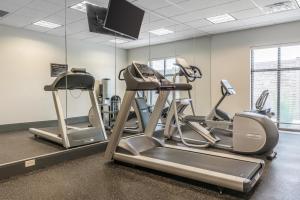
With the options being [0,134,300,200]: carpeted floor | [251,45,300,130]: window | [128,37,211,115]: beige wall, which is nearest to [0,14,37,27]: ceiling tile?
[0,134,300,200]: carpeted floor

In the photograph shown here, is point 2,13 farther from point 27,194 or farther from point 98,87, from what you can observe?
point 27,194

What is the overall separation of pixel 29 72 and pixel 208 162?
312cm

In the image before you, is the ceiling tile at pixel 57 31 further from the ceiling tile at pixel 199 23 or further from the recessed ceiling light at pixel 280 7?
the recessed ceiling light at pixel 280 7

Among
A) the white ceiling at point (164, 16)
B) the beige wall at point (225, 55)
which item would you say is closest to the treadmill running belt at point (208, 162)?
the white ceiling at point (164, 16)

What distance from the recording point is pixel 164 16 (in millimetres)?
5535

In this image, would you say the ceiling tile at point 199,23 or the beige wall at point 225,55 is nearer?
the ceiling tile at point 199,23

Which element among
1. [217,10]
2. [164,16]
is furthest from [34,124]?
[217,10]

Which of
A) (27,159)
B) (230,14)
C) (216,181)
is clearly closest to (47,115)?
(27,159)

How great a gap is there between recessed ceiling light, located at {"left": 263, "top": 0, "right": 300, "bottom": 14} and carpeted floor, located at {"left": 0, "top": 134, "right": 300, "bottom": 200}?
348cm

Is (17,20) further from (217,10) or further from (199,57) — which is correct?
(199,57)

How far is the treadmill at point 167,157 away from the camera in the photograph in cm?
251

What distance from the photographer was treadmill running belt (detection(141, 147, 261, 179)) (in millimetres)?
2611

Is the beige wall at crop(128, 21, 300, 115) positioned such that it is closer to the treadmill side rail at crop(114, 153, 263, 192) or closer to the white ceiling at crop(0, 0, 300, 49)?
the white ceiling at crop(0, 0, 300, 49)

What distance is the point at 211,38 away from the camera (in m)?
7.53
